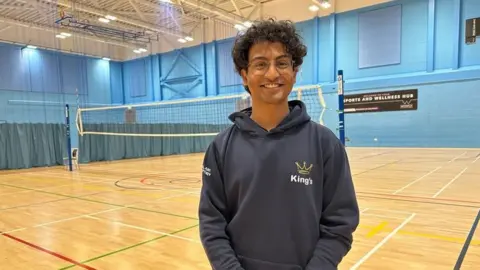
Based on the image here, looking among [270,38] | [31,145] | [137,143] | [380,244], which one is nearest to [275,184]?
[270,38]

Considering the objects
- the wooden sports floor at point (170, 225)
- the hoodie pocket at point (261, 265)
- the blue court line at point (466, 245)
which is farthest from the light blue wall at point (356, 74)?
the hoodie pocket at point (261, 265)

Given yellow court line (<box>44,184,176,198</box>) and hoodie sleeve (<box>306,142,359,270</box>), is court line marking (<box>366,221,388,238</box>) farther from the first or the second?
yellow court line (<box>44,184,176,198</box>)

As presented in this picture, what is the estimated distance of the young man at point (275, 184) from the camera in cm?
114

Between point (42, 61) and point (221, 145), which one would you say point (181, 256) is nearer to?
point (221, 145)

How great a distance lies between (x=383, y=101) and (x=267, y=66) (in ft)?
47.3

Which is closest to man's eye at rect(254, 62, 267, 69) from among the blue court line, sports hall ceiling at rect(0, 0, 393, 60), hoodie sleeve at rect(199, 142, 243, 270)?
hoodie sleeve at rect(199, 142, 243, 270)

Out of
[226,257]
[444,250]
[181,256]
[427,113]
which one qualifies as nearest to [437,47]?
[427,113]

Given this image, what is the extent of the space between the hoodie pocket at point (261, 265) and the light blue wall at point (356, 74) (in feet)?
31.4

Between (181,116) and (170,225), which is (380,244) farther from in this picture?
(181,116)

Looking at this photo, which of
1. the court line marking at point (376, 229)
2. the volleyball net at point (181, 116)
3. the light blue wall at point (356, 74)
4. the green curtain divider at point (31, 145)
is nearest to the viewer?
the court line marking at point (376, 229)

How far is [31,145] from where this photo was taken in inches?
440

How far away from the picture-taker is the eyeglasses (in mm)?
1180

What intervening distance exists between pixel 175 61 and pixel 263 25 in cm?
2046

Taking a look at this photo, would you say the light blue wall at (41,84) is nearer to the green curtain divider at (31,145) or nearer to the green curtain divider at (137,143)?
the green curtain divider at (137,143)
